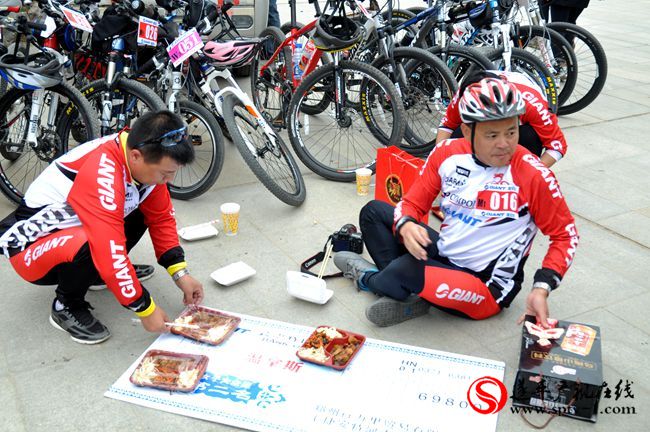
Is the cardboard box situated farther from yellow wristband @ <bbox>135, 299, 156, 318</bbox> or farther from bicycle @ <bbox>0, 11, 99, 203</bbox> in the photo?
bicycle @ <bbox>0, 11, 99, 203</bbox>

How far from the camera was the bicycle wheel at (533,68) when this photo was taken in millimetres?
5387

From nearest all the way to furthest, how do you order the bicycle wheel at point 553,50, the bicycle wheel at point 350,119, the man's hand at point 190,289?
the man's hand at point 190,289
the bicycle wheel at point 350,119
the bicycle wheel at point 553,50

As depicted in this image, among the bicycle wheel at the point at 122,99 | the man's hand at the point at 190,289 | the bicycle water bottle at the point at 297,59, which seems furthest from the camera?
the bicycle water bottle at the point at 297,59

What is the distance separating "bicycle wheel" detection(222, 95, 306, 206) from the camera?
4.36m

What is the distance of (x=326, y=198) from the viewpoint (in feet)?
15.5

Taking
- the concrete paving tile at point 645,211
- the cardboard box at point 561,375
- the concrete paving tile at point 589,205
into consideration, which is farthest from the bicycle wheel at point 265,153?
the concrete paving tile at point 645,211

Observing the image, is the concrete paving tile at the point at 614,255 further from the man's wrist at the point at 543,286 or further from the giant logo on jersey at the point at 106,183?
the giant logo on jersey at the point at 106,183

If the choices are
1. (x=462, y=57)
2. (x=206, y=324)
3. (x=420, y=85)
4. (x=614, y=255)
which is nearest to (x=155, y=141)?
(x=206, y=324)

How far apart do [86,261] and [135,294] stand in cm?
33

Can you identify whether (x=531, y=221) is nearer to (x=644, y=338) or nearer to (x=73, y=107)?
(x=644, y=338)

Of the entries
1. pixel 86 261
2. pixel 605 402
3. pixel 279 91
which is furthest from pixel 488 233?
pixel 279 91

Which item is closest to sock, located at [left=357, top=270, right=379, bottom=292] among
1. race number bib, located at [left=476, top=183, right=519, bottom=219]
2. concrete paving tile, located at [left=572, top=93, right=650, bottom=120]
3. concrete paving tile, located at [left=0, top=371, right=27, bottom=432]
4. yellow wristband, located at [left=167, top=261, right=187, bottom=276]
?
race number bib, located at [left=476, top=183, right=519, bottom=219]

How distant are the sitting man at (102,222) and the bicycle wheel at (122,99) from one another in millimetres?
1260

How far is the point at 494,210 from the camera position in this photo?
3080 millimetres
